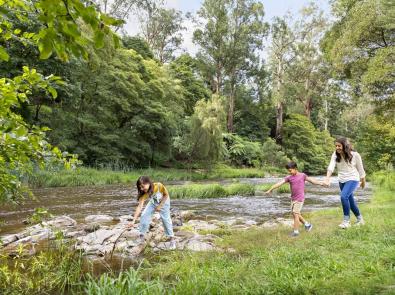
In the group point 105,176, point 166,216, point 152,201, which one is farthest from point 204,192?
point 152,201

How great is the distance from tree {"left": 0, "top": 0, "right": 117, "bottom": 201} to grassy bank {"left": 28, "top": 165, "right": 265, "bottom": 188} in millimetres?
10251

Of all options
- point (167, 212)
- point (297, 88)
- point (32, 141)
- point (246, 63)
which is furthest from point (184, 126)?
point (32, 141)

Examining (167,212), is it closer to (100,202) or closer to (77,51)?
(77,51)

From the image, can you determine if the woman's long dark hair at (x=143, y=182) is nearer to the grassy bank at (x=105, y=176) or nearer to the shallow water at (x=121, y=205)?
the shallow water at (x=121, y=205)

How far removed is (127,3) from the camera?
43312 millimetres

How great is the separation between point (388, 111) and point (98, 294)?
21.1 metres

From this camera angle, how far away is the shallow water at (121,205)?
1244 cm

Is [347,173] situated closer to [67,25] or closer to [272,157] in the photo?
[67,25]

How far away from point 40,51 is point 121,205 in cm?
1365

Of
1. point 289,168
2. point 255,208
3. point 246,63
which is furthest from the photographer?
point 246,63

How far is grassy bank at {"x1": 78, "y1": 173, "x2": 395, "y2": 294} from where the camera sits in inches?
151

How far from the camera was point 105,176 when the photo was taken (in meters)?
23.9

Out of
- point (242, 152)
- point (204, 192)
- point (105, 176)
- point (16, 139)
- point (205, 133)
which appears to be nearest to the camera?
point (16, 139)

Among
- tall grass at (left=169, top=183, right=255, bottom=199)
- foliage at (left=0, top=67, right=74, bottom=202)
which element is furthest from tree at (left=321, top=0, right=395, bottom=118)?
foliage at (left=0, top=67, right=74, bottom=202)
